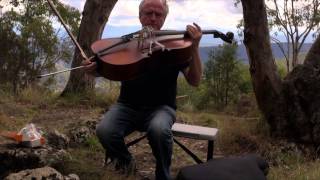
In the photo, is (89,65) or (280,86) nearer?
(89,65)

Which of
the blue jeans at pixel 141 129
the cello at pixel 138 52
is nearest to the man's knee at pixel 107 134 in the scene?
the blue jeans at pixel 141 129

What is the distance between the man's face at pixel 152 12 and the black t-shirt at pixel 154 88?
14.0 inches

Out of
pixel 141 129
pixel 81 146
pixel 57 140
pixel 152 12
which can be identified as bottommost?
pixel 81 146

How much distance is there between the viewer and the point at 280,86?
5.71m

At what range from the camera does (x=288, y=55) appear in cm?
2022

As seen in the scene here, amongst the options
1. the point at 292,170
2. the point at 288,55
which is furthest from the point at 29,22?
the point at 292,170

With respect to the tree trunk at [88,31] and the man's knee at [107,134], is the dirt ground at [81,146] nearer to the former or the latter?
the man's knee at [107,134]

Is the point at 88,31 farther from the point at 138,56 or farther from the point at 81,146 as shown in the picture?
the point at 138,56

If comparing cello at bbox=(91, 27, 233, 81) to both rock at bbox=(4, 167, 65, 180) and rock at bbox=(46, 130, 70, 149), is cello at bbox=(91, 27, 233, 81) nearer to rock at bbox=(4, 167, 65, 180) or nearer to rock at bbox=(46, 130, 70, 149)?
rock at bbox=(4, 167, 65, 180)

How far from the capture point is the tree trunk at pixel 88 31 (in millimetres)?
8969

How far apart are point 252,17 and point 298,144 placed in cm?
133

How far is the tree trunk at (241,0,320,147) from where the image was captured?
5484mm

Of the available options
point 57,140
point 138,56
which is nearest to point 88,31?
point 57,140

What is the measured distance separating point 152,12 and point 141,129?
0.85 m
